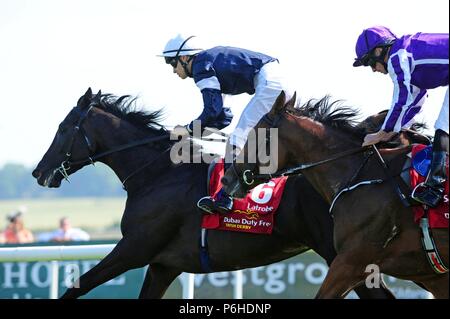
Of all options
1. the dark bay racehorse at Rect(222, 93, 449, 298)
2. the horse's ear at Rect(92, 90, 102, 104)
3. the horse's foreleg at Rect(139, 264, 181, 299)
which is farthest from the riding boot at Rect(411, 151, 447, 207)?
the horse's ear at Rect(92, 90, 102, 104)

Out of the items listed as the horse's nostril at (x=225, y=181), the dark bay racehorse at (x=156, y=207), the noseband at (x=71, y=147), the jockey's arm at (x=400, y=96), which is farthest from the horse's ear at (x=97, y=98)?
the jockey's arm at (x=400, y=96)

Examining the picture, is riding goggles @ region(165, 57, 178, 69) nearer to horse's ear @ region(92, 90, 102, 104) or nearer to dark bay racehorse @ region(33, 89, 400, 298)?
dark bay racehorse @ region(33, 89, 400, 298)

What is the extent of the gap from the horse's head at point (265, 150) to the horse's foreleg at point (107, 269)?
1.07 metres

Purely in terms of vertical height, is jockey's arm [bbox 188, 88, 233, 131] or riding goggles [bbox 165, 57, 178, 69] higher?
riding goggles [bbox 165, 57, 178, 69]

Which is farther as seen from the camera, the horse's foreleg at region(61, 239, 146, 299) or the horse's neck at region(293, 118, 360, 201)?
the horse's foreleg at region(61, 239, 146, 299)

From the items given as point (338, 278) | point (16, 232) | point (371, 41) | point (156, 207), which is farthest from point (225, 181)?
point (16, 232)

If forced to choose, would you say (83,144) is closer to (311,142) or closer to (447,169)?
(311,142)

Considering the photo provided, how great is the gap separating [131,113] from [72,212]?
4975 cm

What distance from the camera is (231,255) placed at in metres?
6.46

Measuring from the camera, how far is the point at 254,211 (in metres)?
6.30

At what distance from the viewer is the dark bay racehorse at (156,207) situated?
6258mm

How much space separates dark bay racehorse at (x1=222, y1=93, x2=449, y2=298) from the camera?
18.0ft

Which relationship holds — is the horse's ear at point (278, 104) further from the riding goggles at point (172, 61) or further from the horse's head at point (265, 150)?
the riding goggles at point (172, 61)

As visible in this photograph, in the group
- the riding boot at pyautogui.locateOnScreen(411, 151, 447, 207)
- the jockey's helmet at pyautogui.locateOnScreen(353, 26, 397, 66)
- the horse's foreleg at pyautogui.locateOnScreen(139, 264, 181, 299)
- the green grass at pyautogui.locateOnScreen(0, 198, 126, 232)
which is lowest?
the green grass at pyautogui.locateOnScreen(0, 198, 126, 232)
